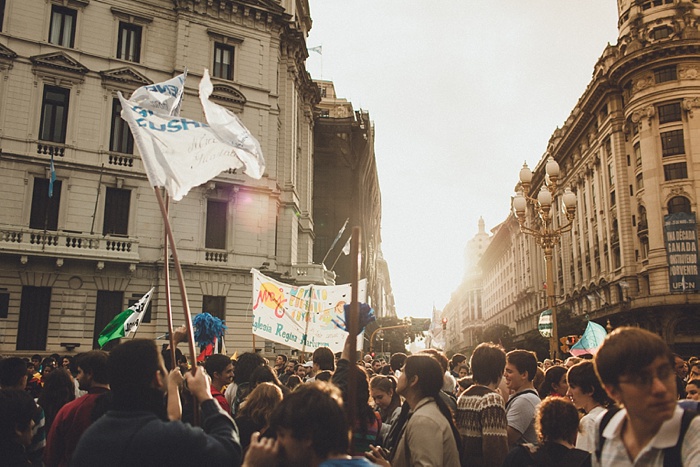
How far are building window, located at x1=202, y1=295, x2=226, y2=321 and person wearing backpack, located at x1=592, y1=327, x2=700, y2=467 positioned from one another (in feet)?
83.4

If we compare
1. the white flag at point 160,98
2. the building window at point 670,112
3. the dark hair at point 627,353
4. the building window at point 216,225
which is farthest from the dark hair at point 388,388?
the building window at point 670,112

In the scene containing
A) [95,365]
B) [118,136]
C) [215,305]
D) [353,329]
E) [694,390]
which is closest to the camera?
[353,329]

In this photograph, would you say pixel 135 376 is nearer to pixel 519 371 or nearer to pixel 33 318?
pixel 519 371

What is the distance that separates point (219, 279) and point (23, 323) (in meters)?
8.02

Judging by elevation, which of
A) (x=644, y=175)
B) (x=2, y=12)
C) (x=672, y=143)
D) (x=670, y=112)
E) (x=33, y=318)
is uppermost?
(x=670, y=112)

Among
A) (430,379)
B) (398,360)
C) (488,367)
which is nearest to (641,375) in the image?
(430,379)

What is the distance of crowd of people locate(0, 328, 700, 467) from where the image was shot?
8.34 feet

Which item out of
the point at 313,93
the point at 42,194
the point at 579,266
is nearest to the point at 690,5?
the point at 579,266

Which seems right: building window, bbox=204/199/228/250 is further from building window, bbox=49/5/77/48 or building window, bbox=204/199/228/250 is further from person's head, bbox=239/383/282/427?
person's head, bbox=239/383/282/427

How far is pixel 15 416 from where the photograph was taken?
13.6ft

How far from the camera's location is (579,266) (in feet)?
191

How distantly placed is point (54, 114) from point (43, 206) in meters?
4.04

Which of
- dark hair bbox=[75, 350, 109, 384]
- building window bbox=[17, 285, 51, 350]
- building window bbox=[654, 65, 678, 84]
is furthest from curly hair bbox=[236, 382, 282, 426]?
building window bbox=[654, 65, 678, 84]

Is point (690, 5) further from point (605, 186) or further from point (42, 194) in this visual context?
point (42, 194)
